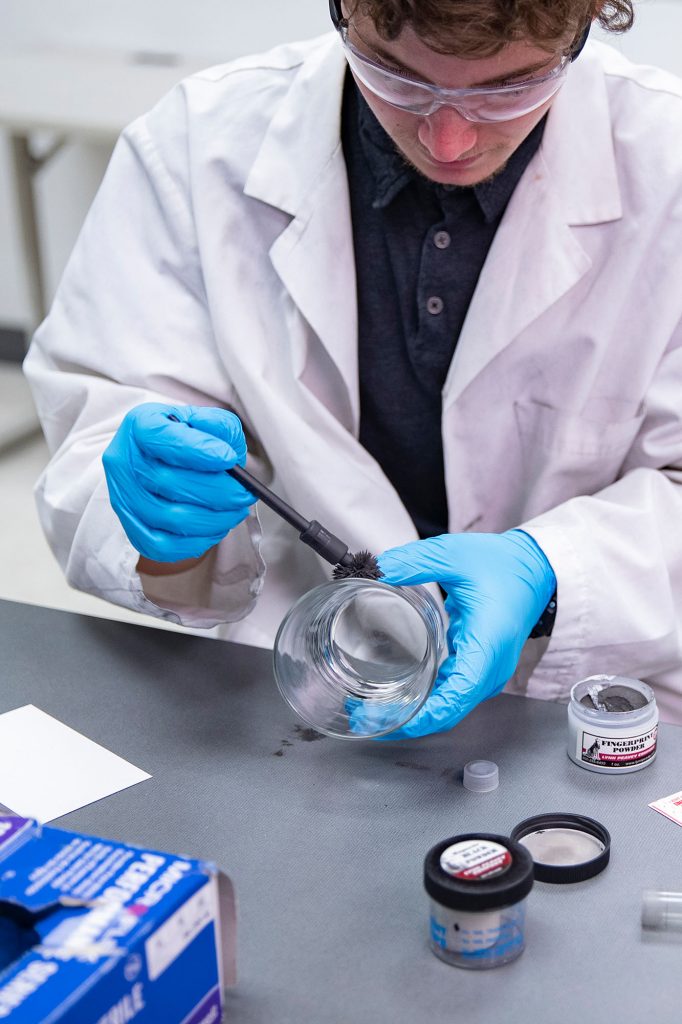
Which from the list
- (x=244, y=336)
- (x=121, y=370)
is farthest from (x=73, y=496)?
(x=244, y=336)

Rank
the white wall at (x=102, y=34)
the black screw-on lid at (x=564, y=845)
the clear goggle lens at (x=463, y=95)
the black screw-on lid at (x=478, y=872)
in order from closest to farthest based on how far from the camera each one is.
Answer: the black screw-on lid at (x=478, y=872) < the black screw-on lid at (x=564, y=845) < the clear goggle lens at (x=463, y=95) < the white wall at (x=102, y=34)

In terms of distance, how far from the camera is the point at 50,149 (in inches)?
142

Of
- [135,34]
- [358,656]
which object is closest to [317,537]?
[358,656]

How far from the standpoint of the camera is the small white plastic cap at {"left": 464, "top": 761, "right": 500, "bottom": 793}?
100 centimetres

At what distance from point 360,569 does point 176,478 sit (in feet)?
0.77

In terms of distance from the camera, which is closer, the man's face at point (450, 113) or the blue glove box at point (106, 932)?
the blue glove box at point (106, 932)

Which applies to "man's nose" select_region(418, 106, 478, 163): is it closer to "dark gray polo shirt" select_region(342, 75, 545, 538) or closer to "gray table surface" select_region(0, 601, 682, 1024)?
"dark gray polo shirt" select_region(342, 75, 545, 538)

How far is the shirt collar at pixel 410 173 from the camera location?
140 cm

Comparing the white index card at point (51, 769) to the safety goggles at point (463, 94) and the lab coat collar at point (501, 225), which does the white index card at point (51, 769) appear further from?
the safety goggles at point (463, 94)

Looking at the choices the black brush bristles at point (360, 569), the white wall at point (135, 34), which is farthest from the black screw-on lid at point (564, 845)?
the white wall at point (135, 34)

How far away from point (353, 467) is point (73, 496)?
1.11 ft

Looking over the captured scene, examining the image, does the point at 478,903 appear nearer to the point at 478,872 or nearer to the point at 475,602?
the point at 478,872

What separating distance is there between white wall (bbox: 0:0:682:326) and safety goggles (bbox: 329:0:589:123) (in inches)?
84.0

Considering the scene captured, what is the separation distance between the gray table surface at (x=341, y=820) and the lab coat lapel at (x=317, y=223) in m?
0.42
